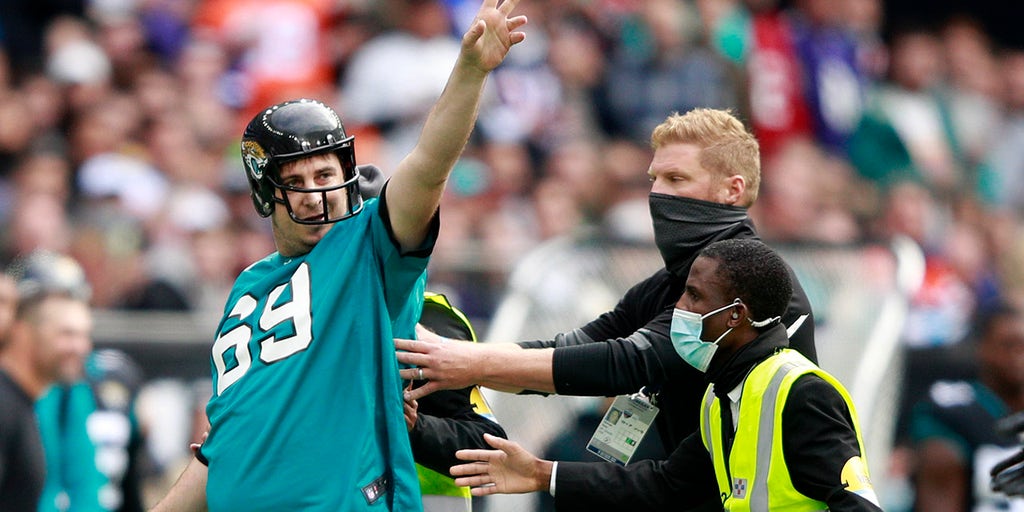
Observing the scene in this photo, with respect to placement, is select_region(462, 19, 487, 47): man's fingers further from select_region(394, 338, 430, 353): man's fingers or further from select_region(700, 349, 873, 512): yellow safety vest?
select_region(700, 349, 873, 512): yellow safety vest

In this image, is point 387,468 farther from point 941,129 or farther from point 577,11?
point 941,129

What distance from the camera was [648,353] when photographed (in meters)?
4.64

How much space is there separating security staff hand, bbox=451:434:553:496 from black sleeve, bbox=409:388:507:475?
121 millimetres

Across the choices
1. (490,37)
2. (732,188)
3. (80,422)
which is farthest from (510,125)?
(490,37)

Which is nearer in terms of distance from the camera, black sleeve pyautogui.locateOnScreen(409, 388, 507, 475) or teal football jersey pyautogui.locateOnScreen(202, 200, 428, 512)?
teal football jersey pyautogui.locateOnScreen(202, 200, 428, 512)

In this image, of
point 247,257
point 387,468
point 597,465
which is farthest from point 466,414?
point 247,257

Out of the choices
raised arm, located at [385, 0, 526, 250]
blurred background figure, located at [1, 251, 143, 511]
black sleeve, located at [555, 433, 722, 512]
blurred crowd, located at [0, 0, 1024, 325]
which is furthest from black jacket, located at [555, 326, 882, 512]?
blurred crowd, located at [0, 0, 1024, 325]

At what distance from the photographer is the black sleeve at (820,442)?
4.19 m

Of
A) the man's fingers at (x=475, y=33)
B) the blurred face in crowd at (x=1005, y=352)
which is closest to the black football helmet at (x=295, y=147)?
the man's fingers at (x=475, y=33)

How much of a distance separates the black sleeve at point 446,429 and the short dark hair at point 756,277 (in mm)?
1054

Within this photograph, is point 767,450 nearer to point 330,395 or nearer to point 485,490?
point 485,490

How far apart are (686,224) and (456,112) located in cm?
119

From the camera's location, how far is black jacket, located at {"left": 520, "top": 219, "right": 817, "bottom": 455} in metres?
4.62

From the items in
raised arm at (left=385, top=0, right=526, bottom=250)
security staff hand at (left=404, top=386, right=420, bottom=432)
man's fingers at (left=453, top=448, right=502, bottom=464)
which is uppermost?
raised arm at (left=385, top=0, right=526, bottom=250)
